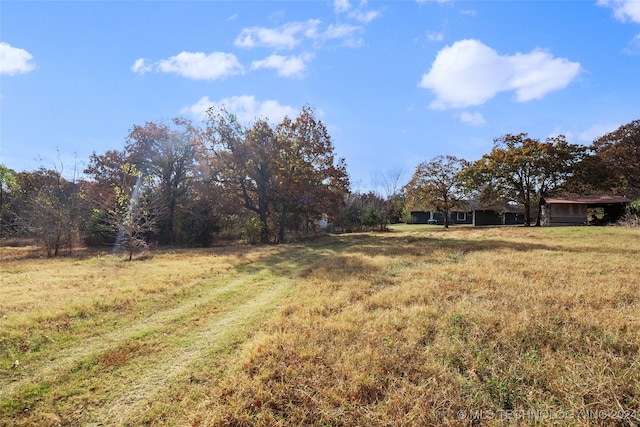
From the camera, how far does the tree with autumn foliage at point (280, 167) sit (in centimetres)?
2044

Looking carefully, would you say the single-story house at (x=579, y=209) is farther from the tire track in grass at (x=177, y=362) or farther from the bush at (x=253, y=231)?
the tire track in grass at (x=177, y=362)

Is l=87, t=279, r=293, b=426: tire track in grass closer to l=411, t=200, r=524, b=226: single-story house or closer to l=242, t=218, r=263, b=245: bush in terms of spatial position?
l=242, t=218, r=263, b=245: bush

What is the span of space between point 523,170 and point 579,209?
596cm

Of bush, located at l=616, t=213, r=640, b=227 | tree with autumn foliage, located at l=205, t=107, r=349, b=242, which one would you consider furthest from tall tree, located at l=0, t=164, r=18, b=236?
bush, located at l=616, t=213, r=640, b=227

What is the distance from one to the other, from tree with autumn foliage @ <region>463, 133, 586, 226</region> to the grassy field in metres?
25.4

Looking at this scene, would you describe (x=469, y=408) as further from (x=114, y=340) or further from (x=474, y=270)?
(x=474, y=270)

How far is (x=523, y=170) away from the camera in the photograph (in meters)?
28.8

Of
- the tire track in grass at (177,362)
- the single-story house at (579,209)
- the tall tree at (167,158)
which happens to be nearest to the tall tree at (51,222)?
the tall tree at (167,158)

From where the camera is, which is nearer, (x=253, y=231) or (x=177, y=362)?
(x=177, y=362)

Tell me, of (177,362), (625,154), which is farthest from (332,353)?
(625,154)

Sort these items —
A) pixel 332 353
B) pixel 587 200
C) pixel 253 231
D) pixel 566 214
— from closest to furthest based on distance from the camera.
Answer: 1. pixel 332 353
2. pixel 253 231
3. pixel 587 200
4. pixel 566 214

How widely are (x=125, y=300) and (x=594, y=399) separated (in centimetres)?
740

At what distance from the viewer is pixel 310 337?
415 cm

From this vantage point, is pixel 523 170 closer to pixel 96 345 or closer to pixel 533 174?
pixel 533 174
